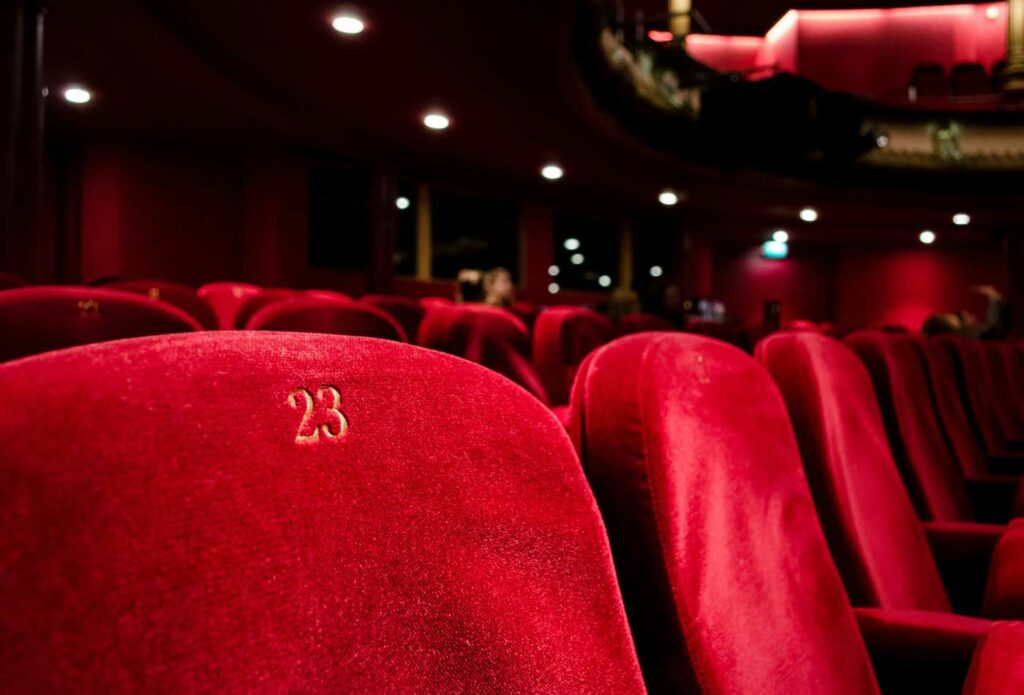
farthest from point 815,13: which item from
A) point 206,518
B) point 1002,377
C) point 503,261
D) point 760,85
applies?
point 206,518

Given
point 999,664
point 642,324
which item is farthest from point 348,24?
point 999,664

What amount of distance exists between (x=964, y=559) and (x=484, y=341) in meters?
1.06

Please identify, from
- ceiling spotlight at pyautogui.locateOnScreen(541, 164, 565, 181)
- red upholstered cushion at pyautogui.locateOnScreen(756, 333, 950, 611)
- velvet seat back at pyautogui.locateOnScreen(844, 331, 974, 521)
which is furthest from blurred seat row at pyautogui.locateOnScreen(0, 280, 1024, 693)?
ceiling spotlight at pyautogui.locateOnScreen(541, 164, 565, 181)

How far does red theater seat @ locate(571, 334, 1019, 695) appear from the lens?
2.27 ft

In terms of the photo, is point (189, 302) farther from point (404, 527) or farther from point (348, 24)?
point (348, 24)

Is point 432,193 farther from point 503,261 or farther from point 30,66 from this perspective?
point 30,66

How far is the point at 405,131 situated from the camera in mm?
7504

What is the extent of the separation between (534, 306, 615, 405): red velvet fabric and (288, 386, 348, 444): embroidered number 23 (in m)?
2.33

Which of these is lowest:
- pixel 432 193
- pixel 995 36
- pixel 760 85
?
pixel 432 193

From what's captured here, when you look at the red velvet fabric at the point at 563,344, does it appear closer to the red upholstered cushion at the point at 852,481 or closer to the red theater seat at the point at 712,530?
the red upholstered cushion at the point at 852,481

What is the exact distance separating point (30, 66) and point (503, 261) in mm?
7011

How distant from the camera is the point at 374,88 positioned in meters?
6.23

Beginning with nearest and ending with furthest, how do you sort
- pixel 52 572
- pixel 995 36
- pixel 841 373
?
pixel 52 572, pixel 841 373, pixel 995 36

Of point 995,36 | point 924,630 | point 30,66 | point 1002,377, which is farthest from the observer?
point 995,36
